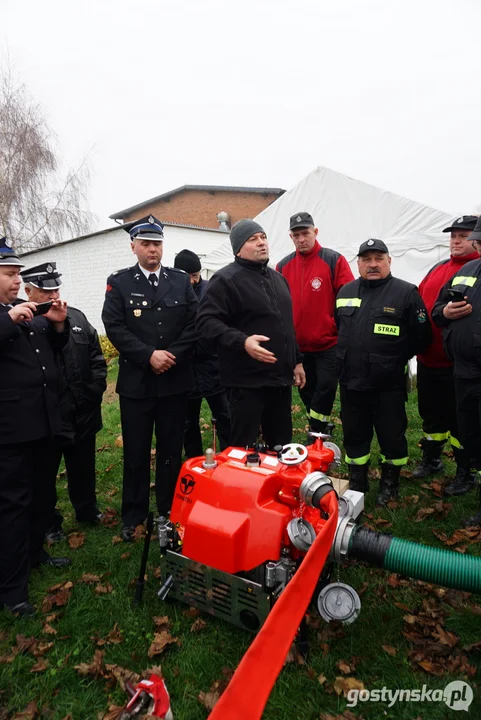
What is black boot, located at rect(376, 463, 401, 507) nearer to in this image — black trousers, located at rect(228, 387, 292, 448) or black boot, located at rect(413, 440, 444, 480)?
black boot, located at rect(413, 440, 444, 480)

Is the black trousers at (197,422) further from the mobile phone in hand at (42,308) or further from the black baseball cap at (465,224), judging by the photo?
the black baseball cap at (465,224)

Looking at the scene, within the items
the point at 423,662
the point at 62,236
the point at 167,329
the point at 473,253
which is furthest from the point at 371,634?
the point at 62,236

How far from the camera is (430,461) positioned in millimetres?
4793

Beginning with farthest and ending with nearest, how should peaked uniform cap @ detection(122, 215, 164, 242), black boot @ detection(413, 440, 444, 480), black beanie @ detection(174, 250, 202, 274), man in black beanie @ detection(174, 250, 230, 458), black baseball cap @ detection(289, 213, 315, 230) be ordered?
black beanie @ detection(174, 250, 202, 274) → man in black beanie @ detection(174, 250, 230, 458) → black baseball cap @ detection(289, 213, 315, 230) → black boot @ detection(413, 440, 444, 480) → peaked uniform cap @ detection(122, 215, 164, 242)

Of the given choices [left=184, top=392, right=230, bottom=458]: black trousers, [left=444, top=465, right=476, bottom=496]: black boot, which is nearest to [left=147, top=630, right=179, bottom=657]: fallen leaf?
[left=184, top=392, right=230, bottom=458]: black trousers

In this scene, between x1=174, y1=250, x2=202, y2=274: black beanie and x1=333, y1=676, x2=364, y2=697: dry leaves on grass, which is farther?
x1=174, y1=250, x2=202, y2=274: black beanie

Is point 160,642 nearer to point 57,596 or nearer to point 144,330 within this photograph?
point 57,596

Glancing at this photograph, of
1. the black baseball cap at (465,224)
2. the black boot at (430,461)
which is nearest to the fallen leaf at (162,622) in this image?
the black boot at (430,461)

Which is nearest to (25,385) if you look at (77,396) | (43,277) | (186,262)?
(77,396)

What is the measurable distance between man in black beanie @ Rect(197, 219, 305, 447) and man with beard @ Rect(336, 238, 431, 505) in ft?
2.34

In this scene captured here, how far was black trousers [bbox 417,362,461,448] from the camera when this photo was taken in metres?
4.47

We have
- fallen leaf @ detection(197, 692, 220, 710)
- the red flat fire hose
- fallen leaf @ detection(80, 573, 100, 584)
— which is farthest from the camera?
fallen leaf @ detection(80, 573, 100, 584)

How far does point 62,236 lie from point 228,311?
20.5 m

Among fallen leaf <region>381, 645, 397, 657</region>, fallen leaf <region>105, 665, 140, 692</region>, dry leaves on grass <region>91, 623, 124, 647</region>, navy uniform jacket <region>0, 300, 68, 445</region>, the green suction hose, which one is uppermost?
navy uniform jacket <region>0, 300, 68, 445</region>
